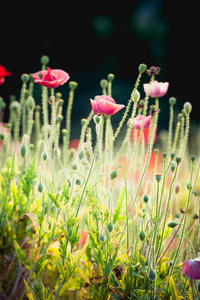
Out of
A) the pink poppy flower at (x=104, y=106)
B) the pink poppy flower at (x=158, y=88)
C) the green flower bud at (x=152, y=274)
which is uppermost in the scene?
the pink poppy flower at (x=158, y=88)

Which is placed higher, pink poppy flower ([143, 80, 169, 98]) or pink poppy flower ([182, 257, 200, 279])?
pink poppy flower ([143, 80, 169, 98])

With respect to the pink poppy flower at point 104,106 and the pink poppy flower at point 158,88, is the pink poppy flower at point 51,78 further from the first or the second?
the pink poppy flower at point 158,88

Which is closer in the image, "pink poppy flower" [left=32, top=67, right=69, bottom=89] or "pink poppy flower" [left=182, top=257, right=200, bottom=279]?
"pink poppy flower" [left=182, top=257, right=200, bottom=279]

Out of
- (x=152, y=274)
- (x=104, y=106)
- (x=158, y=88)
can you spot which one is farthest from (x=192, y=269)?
(x=158, y=88)

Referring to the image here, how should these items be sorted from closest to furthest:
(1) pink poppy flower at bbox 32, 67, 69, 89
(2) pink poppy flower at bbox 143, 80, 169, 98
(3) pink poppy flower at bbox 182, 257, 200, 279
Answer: (3) pink poppy flower at bbox 182, 257, 200, 279 → (1) pink poppy flower at bbox 32, 67, 69, 89 → (2) pink poppy flower at bbox 143, 80, 169, 98

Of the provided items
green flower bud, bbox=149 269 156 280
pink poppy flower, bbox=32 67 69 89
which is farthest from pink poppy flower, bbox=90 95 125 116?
green flower bud, bbox=149 269 156 280

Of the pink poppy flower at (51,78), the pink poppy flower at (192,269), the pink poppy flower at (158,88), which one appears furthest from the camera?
the pink poppy flower at (158,88)

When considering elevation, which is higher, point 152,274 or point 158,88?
point 158,88

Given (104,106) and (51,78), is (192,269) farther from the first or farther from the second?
(51,78)

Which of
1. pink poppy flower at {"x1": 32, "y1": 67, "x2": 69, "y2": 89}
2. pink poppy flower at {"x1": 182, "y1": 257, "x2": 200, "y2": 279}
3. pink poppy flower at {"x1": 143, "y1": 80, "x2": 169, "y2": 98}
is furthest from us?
pink poppy flower at {"x1": 143, "y1": 80, "x2": 169, "y2": 98}

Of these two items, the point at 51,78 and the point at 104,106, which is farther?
the point at 51,78

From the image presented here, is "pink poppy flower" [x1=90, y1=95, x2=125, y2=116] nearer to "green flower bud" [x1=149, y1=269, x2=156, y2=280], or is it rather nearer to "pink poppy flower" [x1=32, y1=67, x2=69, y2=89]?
"pink poppy flower" [x1=32, y1=67, x2=69, y2=89]

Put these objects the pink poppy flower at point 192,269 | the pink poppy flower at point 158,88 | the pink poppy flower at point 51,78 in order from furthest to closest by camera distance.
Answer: the pink poppy flower at point 158,88 → the pink poppy flower at point 51,78 → the pink poppy flower at point 192,269

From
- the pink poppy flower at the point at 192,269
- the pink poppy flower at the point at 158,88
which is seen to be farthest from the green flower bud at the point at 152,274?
the pink poppy flower at the point at 158,88
